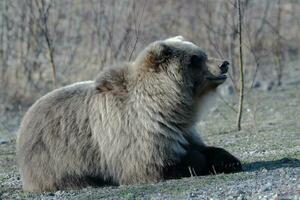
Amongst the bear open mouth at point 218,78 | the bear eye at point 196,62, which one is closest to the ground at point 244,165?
the bear open mouth at point 218,78

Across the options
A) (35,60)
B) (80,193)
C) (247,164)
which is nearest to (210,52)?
(35,60)

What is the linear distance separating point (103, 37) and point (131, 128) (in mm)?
10541

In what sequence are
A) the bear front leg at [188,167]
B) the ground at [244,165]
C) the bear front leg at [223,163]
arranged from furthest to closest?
1. the bear front leg at [223,163]
2. the bear front leg at [188,167]
3. the ground at [244,165]

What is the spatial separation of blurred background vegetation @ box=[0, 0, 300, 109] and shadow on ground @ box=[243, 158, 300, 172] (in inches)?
285

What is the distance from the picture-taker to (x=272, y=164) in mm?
8594

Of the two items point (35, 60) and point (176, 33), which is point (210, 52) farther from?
point (35, 60)

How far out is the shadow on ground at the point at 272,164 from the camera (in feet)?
27.5

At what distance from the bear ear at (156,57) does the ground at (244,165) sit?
1.24 meters

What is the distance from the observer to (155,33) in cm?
2067

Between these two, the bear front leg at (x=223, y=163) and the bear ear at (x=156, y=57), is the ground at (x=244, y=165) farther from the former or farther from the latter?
the bear ear at (x=156, y=57)

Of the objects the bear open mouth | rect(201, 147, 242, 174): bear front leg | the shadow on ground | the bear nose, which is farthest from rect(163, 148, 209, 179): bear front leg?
the bear nose

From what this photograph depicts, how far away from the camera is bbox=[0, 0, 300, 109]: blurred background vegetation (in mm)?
17594

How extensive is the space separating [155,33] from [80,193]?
1301 cm

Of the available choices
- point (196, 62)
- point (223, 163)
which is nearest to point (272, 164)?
point (223, 163)
